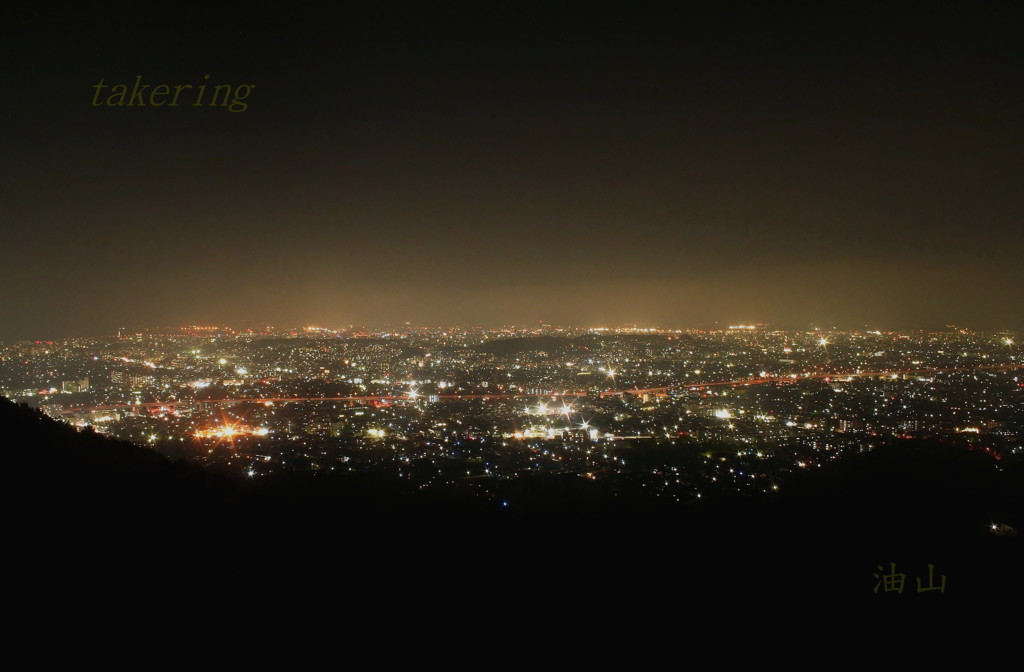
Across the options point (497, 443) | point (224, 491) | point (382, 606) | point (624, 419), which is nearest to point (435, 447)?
point (497, 443)

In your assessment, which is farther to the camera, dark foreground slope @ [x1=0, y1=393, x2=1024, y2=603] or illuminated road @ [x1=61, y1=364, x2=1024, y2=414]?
illuminated road @ [x1=61, y1=364, x2=1024, y2=414]

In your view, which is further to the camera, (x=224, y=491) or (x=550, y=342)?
(x=550, y=342)

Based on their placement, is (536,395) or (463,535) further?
(536,395)

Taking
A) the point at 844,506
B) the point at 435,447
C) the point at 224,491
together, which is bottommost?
the point at 435,447

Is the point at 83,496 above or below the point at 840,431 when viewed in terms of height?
below

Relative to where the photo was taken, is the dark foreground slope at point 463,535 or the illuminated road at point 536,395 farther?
the illuminated road at point 536,395

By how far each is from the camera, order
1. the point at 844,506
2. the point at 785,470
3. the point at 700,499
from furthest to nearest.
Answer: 1. the point at 785,470
2. the point at 700,499
3. the point at 844,506

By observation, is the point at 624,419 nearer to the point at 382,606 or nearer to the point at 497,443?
the point at 497,443

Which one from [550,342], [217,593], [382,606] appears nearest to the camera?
[217,593]
